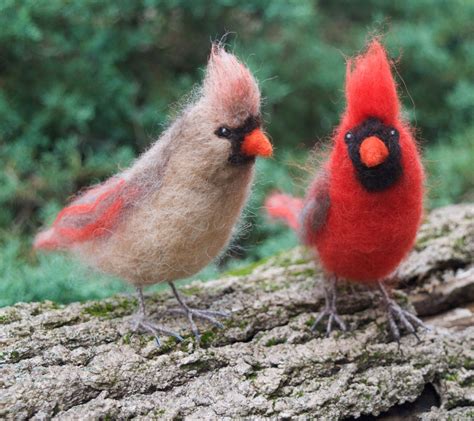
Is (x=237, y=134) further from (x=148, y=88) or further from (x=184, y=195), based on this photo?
(x=148, y=88)

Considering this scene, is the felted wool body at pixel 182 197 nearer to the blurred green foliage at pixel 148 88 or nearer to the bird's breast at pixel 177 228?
the bird's breast at pixel 177 228

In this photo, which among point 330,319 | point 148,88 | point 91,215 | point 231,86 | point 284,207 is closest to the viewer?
point 231,86

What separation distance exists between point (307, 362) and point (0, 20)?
162 cm

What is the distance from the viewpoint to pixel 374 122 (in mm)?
1504

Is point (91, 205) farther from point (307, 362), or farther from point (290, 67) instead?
point (290, 67)

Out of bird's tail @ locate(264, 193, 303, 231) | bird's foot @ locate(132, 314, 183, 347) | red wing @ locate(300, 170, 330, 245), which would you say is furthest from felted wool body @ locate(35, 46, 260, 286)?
bird's tail @ locate(264, 193, 303, 231)

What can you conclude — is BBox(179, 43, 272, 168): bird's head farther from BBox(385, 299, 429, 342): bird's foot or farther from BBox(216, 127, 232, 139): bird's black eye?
BBox(385, 299, 429, 342): bird's foot

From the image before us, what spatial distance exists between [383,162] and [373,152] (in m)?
0.05

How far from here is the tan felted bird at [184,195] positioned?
1.44 meters

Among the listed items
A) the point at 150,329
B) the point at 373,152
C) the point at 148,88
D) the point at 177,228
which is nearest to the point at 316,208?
the point at 373,152

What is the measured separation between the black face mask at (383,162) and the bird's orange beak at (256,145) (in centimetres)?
24

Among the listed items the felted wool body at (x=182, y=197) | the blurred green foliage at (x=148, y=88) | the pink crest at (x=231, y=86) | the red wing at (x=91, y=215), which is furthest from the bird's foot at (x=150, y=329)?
the pink crest at (x=231, y=86)

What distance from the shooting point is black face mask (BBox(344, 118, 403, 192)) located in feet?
4.90

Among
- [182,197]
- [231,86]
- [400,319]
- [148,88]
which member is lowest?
[400,319]
